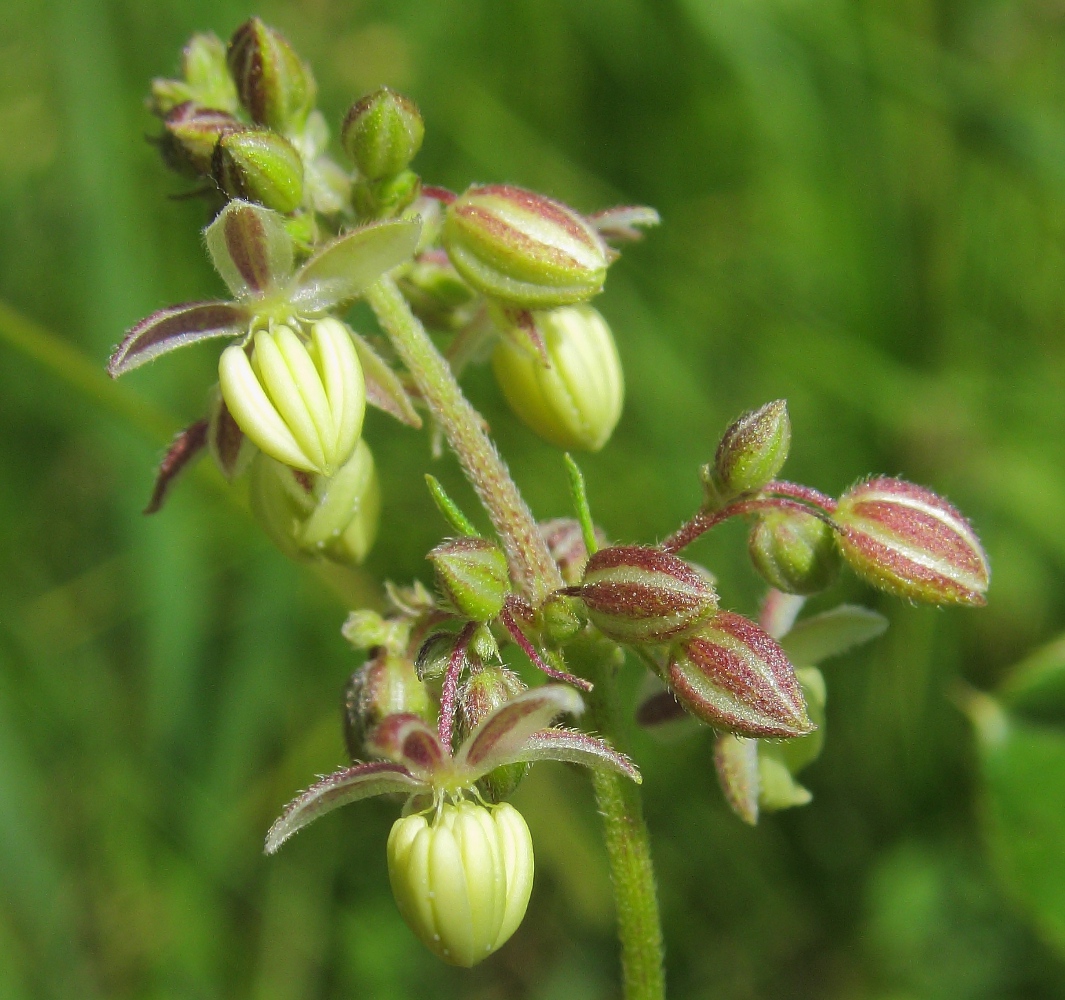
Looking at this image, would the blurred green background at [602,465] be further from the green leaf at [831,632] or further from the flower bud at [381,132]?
the green leaf at [831,632]

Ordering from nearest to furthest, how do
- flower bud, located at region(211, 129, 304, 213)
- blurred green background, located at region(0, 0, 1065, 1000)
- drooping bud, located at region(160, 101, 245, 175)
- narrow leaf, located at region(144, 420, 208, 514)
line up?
flower bud, located at region(211, 129, 304, 213)
drooping bud, located at region(160, 101, 245, 175)
narrow leaf, located at region(144, 420, 208, 514)
blurred green background, located at region(0, 0, 1065, 1000)

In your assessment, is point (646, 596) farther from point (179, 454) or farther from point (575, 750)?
point (179, 454)

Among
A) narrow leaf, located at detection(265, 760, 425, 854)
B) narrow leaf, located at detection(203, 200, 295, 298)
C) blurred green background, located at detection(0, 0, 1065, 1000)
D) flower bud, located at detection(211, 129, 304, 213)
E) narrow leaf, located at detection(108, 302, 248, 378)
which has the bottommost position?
blurred green background, located at detection(0, 0, 1065, 1000)

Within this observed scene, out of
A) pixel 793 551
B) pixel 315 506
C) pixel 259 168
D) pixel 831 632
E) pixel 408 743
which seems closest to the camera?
pixel 408 743

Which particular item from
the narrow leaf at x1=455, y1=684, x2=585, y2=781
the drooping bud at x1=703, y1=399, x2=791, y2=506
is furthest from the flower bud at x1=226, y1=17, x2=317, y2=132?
the narrow leaf at x1=455, y1=684, x2=585, y2=781

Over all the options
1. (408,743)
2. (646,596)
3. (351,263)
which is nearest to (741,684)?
(646,596)

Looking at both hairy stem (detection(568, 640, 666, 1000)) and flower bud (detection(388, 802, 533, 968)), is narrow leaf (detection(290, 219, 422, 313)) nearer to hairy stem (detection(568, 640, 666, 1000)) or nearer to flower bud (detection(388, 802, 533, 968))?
hairy stem (detection(568, 640, 666, 1000))

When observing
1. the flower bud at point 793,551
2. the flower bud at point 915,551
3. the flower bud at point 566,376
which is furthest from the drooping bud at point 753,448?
the flower bud at point 566,376
